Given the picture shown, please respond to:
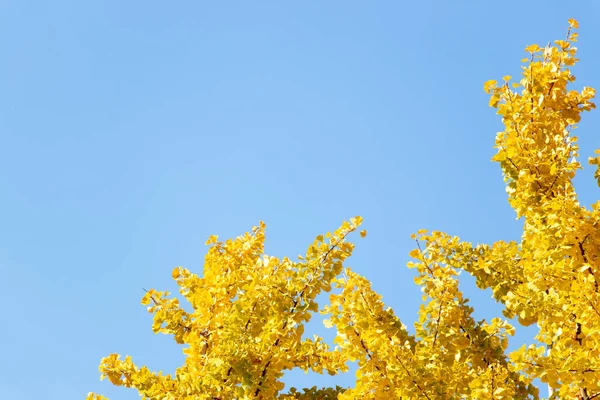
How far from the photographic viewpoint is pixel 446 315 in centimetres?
583

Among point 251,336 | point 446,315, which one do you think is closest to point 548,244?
point 446,315

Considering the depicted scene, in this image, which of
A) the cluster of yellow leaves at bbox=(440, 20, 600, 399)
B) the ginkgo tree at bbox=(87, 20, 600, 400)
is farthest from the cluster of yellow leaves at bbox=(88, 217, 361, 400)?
the cluster of yellow leaves at bbox=(440, 20, 600, 399)

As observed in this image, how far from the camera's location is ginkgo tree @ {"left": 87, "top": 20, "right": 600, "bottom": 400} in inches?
207

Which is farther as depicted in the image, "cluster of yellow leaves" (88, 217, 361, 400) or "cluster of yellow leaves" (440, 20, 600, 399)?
"cluster of yellow leaves" (88, 217, 361, 400)

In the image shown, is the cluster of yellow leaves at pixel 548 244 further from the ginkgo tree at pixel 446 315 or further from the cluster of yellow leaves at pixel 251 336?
the cluster of yellow leaves at pixel 251 336

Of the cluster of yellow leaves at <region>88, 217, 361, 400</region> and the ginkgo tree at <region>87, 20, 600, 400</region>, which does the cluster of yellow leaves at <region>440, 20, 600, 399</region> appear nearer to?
the ginkgo tree at <region>87, 20, 600, 400</region>

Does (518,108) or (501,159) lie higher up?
(518,108)

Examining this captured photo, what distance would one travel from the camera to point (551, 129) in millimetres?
6820

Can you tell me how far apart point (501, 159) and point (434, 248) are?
4.00 ft

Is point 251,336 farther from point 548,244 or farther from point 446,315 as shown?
point 548,244

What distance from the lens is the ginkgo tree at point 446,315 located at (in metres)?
5.26

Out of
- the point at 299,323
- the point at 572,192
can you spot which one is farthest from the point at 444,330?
the point at 572,192

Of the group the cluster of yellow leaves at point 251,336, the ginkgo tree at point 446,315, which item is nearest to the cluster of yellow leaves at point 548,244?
the ginkgo tree at point 446,315

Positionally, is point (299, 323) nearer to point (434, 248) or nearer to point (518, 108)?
point (434, 248)
